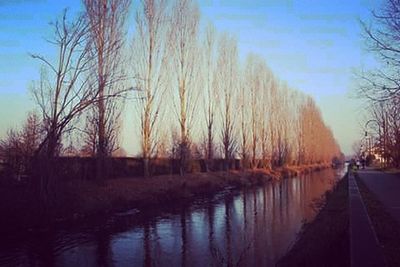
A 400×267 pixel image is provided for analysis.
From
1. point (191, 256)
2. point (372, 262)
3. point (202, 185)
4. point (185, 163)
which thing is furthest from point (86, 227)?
point (185, 163)

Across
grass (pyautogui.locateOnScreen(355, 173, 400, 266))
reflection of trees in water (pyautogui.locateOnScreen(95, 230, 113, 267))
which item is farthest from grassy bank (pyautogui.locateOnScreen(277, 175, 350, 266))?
reflection of trees in water (pyautogui.locateOnScreen(95, 230, 113, 267))

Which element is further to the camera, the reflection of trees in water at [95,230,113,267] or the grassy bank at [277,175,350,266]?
the reflection of trees in water at [95,230,113,267]

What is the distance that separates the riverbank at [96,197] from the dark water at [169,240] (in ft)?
3.29

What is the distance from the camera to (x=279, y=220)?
1986 cm

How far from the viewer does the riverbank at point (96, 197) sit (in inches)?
674

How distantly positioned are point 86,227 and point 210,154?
2509 cm

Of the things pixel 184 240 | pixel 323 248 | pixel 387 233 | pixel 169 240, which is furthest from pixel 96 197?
pixel 387 233

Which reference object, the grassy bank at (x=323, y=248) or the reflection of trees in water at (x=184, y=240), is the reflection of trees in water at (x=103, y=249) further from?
the grassy bank at (x=323, y=248)

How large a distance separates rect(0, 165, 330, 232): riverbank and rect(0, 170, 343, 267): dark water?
1002mm

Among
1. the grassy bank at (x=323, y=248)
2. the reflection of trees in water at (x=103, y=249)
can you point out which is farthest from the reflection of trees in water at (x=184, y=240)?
the grassy bank at (x=323, y=248)

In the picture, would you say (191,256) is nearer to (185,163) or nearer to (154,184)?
(154,184)

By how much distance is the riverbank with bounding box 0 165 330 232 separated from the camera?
17.1 metres

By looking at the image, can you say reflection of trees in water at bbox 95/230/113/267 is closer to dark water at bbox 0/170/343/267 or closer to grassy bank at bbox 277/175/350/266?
dark water at bbox 0/170/343/267

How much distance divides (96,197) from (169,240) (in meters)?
7.32
